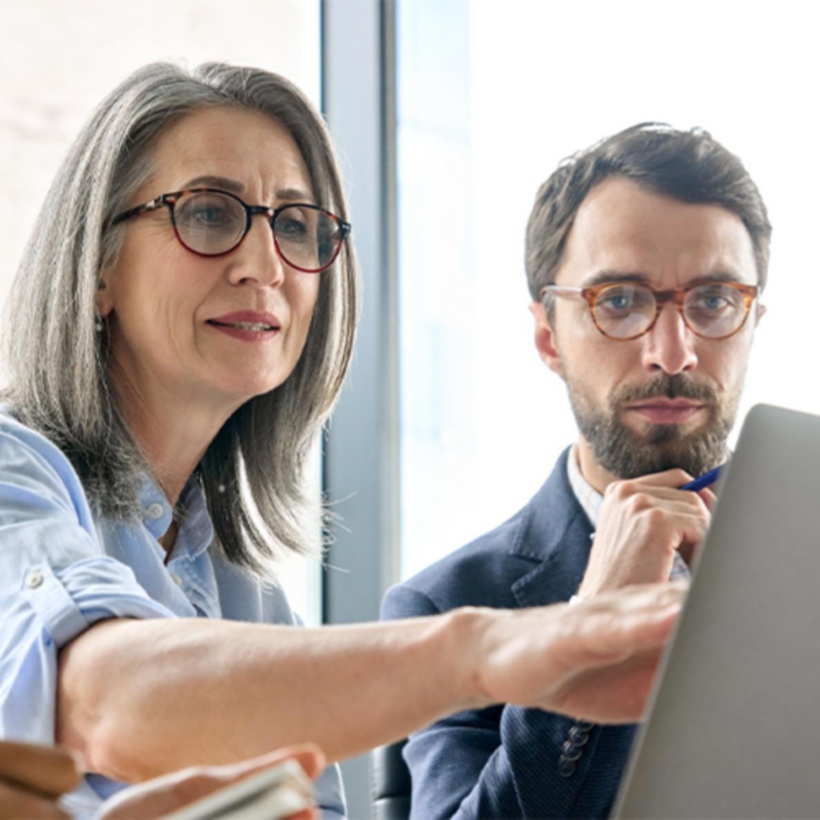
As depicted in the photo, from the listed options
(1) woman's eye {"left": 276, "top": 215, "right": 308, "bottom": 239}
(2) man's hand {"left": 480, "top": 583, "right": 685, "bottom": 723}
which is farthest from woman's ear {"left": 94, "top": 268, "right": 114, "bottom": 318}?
(2) man's hand {"left": 480, "top": 583, "right": 685, "bottom": 723}

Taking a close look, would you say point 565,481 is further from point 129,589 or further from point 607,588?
point 129,589

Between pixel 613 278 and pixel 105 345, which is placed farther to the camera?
pixel 613 278

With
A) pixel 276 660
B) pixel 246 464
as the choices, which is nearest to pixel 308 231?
pixel 246 464

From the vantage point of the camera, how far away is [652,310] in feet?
6.59

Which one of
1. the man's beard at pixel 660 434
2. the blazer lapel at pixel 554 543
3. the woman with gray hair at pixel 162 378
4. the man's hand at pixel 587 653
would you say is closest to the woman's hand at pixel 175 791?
the man's hand at pixel 587 653

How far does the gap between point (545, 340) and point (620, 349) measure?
19 centimetres

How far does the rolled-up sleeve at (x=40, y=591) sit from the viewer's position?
0.97 metres

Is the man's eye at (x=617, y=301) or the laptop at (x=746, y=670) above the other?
the man's eye at (x=617, y=301)

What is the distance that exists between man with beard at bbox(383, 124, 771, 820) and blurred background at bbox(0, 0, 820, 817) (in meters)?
0.32

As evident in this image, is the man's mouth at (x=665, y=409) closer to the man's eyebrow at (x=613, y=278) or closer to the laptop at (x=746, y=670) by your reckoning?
the man's eyebrow at (x=613, y=278)

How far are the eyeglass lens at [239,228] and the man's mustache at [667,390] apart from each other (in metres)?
0.60

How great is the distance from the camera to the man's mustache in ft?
6.62

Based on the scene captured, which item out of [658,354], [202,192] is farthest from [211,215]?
[658,354]

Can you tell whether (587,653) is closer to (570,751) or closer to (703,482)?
(570,751)
